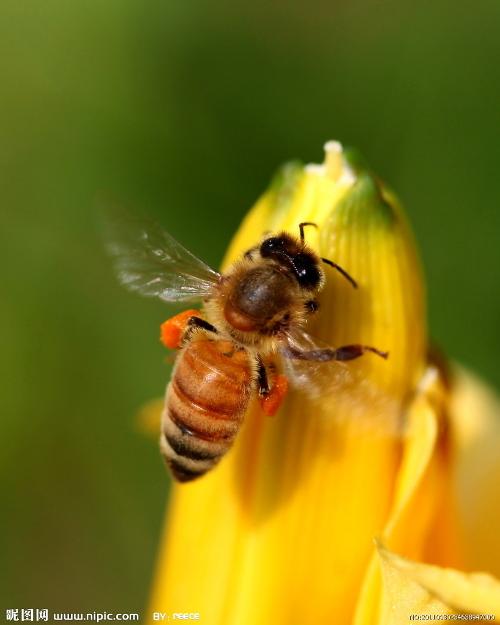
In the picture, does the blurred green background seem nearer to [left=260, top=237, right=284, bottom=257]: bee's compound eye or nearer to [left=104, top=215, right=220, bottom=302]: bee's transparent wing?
[left=104, top=215, right=220, bottom=302]: bee's transparent wing

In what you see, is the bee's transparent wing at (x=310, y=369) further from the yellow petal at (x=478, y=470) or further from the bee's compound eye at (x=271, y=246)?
the yellow petal at (x=478, y=470)

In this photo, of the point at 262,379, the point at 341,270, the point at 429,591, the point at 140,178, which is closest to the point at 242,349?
the point at 262,379

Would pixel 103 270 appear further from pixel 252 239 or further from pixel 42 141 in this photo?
pixel 252 239

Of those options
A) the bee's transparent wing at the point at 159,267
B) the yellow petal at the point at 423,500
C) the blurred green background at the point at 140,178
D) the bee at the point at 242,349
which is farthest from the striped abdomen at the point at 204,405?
the blurred green background at the point at 140,178

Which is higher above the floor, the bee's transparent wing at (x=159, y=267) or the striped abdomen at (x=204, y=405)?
the bee's transparent wing at (x=159, y=267)

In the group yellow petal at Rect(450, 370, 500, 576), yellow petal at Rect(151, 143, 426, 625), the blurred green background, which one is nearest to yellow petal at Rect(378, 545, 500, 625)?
yellow petal at Rect(151, 143, 426, 625)

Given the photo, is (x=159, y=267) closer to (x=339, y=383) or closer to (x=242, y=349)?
(x=242, y=349)
